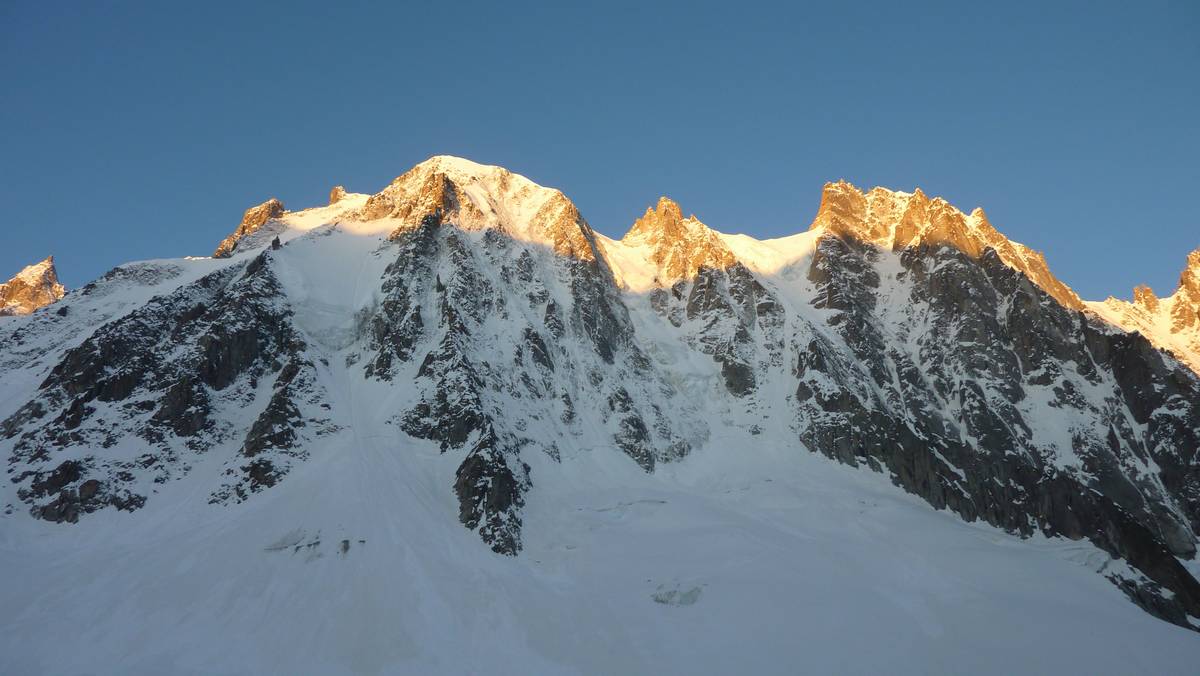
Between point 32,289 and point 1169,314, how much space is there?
23053 cm

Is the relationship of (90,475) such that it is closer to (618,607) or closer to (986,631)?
(618,607)

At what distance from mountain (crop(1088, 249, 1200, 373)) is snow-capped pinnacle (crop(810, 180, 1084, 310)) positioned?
1595 cm

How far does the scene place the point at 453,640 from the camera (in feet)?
195

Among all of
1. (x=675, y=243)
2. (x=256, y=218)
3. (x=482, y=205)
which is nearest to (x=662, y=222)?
(x=675, y=243)

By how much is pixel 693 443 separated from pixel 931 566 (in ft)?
111

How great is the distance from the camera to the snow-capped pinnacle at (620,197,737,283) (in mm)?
137500

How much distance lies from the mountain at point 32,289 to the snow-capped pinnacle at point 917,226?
149m

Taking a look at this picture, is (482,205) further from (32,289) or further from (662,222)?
(32,289)

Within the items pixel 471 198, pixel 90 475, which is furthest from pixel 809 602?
pixel 471 198

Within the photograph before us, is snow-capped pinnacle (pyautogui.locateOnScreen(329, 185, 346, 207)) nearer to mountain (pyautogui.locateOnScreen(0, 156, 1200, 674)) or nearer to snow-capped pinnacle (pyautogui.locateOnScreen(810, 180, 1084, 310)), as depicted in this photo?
mountain (pyautogui.locateOnScreen(0, 156, 1200, 674))

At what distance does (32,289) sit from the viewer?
146625 millimetres

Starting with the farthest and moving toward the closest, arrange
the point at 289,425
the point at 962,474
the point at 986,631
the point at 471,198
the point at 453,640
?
the point at 471,198, the point at 962,474, the point at 289,425, the point at 986,631, the point at 453,640

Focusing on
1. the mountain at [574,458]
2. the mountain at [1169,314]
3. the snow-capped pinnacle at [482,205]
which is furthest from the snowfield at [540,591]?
the mountain at [1169,314]

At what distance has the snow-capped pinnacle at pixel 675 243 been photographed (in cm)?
13750
